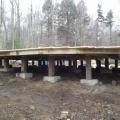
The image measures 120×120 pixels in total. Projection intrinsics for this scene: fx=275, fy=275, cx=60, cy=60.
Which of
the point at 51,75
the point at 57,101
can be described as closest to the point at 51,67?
the point at 51,75

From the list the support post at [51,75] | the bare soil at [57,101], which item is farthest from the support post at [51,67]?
the bare soil at [57,101]

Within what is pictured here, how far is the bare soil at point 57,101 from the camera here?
727 cm

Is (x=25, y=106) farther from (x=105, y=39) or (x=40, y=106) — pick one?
(x=105, y=39)

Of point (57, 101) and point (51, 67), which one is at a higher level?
point (51, 67)

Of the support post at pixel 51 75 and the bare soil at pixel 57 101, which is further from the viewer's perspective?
the support post at pixel 51 75

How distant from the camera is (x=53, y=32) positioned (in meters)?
40.0

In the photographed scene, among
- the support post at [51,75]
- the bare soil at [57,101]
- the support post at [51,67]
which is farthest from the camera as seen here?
the support post at [51,67]

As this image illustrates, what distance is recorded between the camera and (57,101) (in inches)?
333

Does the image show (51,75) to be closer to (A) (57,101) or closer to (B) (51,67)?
(B) (51,67)

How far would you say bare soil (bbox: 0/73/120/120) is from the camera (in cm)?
727

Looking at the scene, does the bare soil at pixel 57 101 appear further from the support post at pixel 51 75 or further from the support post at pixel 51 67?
the support post at pixel 51 67

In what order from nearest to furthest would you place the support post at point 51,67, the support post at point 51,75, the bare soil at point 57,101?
the bare soil at point 57,101 < the support post at point 51,75 < the support post at point 51,67

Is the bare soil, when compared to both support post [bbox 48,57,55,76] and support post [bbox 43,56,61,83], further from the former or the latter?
support post [bbox 48,57,55,76]

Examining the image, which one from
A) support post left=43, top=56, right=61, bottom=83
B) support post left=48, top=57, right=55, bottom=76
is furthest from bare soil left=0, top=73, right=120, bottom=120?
support post left=48, top=57, right=55, bottom=76
